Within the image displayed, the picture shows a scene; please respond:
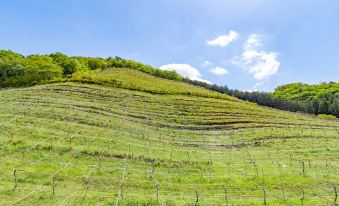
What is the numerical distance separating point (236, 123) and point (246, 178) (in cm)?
2804

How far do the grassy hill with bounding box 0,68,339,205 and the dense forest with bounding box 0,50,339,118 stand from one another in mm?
18650

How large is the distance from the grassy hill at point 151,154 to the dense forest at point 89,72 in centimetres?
1865

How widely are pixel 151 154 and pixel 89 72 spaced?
2397 inches

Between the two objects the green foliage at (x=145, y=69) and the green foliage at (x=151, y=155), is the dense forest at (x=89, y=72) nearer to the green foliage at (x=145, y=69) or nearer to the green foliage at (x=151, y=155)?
the green foliage at (x=145, y=69)

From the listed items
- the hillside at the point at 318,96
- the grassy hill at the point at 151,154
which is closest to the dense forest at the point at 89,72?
the hillside at the point at 318,96

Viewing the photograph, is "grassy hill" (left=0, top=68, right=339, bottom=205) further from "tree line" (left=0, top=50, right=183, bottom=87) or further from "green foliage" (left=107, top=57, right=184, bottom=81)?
"green foliage" (left=107, top=57, right=184, bottom=81)

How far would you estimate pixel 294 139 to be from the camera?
1799 inches

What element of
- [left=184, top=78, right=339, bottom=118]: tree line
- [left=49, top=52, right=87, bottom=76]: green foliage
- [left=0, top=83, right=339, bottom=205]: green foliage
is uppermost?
[left=49, top=52, right=87, bottom=76]: green foliage

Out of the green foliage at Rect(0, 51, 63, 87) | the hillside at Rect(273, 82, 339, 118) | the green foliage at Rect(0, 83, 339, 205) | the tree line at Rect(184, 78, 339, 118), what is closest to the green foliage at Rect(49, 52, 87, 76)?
the green foliage at Rect(0, 51, 63, 87)

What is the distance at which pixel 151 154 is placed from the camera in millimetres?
33875

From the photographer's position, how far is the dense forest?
78.9 m

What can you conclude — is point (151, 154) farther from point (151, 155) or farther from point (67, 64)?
point (67, 64)

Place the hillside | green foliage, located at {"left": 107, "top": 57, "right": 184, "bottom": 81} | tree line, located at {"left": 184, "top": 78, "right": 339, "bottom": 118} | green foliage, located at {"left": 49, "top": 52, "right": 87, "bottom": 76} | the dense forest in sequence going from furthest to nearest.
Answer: green foliage, located at {"left": 107, "top": 57, "right": 184, "bottom": 81}
the hillside
tree line, located at {"left": 184, "top": 78, "right": 339, "bottom": 118}
green foliage, located at {"left": 49, "top": 52, "right": 87, "bottom": 76}
the dense forest

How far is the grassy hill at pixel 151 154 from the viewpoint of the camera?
23.1m
